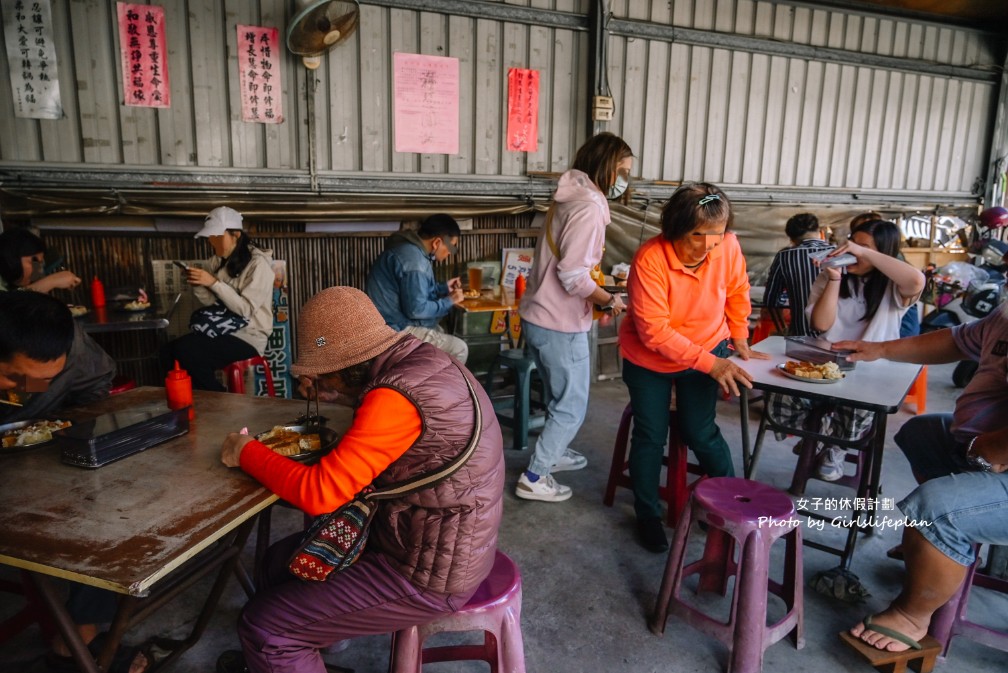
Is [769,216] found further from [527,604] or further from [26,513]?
[26,513]

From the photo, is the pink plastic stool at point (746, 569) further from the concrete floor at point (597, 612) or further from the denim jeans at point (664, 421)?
the denim jeans at point (664, 421)

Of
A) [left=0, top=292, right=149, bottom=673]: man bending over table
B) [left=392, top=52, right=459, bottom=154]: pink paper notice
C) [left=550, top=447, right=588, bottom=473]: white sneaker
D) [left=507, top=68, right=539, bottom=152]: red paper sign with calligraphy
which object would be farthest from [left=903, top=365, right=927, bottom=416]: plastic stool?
[left=0, top=292, right=149, bottom=673]: man bending over table

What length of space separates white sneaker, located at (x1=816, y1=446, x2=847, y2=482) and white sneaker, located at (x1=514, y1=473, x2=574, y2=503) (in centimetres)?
161

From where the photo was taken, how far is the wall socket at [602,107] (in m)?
6.35

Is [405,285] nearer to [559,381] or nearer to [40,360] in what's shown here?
[559,381]

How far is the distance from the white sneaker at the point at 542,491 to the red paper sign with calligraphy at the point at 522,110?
3701mm

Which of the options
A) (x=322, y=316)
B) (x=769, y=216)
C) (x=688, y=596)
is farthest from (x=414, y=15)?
(x=688, y=596)

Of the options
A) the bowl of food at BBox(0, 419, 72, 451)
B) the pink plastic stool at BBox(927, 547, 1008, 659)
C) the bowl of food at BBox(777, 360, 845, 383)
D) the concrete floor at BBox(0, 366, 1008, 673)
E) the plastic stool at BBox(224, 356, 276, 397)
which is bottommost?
the concrete floor at BBox(0, 366, 1008, 673)

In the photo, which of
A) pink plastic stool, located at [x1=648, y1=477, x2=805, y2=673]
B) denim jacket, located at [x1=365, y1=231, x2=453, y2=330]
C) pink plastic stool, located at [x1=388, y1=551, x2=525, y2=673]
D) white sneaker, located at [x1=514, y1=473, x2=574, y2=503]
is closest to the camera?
pink plastic stool, located at [x1=388, y1=551, x2=525, y2=673]

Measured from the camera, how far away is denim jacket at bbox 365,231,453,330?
4.42 meters

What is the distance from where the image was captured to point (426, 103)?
5.93 metres

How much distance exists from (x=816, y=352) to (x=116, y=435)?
3.00 metres

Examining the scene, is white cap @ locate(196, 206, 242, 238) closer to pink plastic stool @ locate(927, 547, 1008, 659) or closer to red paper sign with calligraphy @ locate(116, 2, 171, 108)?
red paper sign with calligraphy @ locate(116, 2, 171, 108)

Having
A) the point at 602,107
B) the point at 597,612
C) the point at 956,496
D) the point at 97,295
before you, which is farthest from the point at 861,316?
the point at 97,295
